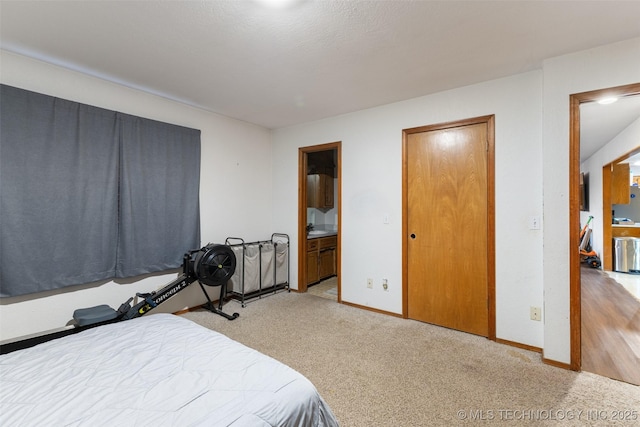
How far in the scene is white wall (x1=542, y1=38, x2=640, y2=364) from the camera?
217 centimetres

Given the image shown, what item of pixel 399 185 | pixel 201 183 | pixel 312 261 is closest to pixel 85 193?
pixel 201 183

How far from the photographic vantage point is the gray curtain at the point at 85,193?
218 centimetres

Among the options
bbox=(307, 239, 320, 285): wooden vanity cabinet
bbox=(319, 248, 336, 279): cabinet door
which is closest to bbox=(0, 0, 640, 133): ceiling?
bbox=(307, 239, 320, 285): wooden vanity cabinet

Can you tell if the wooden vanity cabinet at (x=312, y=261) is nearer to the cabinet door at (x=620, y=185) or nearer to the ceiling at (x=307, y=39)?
the ceiling at (x=307, y=39)

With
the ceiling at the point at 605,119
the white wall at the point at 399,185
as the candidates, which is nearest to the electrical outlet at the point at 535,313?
the white wall at the point at 399,185

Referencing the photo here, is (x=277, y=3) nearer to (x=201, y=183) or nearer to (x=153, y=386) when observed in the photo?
(x=153, y=386)

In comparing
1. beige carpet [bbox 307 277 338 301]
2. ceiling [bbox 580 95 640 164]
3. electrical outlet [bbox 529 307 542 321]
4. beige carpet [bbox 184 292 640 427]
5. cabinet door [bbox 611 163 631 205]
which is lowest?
beige carpet [bbox 184 292 640 427]

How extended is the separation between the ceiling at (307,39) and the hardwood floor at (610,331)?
8.10 ft

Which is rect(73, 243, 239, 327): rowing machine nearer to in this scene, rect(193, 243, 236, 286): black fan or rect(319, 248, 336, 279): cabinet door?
rect(193, 243, 236, 286): black fan

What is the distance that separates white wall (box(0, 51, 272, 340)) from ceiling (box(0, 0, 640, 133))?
16 cm

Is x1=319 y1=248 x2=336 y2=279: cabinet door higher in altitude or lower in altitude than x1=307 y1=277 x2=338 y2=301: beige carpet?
higher

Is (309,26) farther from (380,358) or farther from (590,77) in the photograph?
(380,358)

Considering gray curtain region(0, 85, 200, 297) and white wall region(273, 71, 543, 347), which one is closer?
gray curtain region(0, 85, 200, 297)

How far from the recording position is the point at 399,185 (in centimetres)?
324
